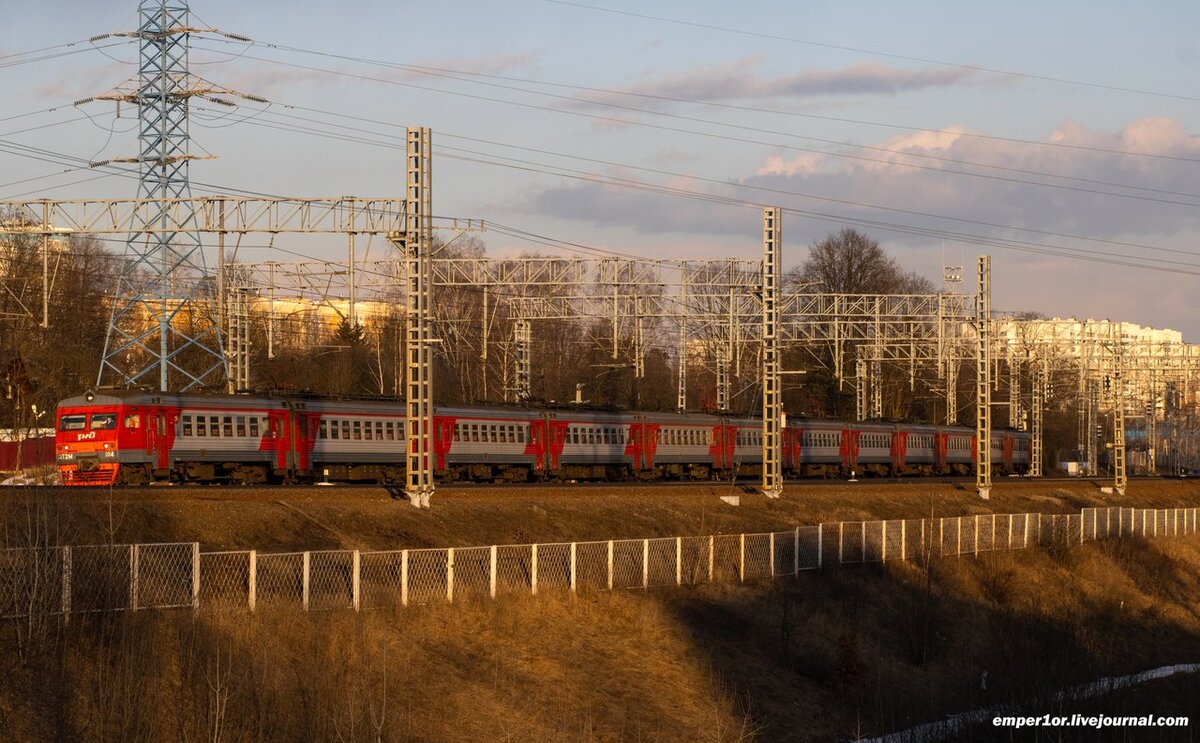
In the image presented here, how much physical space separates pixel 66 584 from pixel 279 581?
531 cm

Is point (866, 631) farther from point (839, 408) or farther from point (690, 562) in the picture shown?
point (839, 408)

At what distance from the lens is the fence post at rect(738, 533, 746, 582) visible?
3531 cm

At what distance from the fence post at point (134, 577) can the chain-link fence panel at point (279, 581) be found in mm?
2488

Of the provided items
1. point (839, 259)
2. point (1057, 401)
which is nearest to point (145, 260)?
point (839, 259)

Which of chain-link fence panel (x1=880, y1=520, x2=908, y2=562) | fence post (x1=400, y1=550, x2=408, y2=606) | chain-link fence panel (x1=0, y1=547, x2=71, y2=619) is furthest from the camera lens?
chain-link fence panel (x1=880, y1=520, x2=908, y2=562)

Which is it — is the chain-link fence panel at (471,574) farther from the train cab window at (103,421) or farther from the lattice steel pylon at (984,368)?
the lattice steel pylon at (984,368)

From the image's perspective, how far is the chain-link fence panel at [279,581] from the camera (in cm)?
2438

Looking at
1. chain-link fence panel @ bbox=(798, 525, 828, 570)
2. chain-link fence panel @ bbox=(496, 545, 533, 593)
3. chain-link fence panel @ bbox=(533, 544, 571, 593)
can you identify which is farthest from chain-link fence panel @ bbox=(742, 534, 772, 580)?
chain-link fence panel @ bbox=(496, 545, 533, 593)

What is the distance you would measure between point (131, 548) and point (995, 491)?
5106 cm

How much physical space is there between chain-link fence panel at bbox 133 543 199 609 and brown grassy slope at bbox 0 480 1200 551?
770 millimetres

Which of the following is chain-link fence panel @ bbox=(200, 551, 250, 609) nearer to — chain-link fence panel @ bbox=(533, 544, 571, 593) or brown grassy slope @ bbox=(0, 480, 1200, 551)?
brown grassy slope @ bbox=(0, 480, 1200, 551)

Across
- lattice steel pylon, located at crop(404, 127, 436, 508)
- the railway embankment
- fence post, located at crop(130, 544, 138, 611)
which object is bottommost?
the railway embankment

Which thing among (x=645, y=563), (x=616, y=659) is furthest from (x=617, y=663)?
(x=645, y=563)

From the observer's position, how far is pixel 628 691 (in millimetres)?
27125
